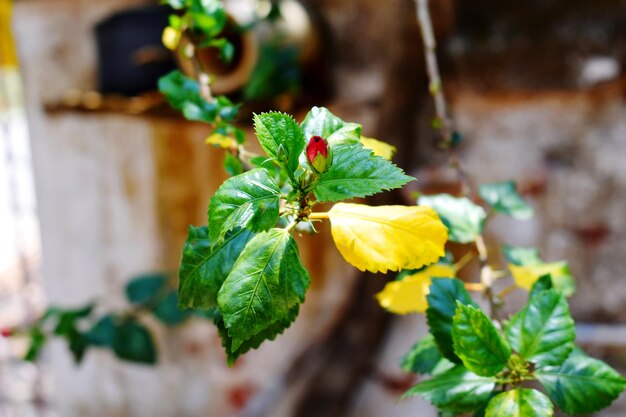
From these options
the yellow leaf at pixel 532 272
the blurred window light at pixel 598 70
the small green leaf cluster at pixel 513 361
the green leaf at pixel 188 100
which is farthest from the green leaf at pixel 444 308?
the blurred window light at pixel 598 70

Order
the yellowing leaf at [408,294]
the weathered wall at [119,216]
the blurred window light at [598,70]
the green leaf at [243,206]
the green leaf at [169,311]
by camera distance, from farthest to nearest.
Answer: the weathered wall at [119,216] < the green leaf at [169,311] < the blurred window light at [598,70] < the yellowing leaf at [408,294] < the green leaf at [243,206]

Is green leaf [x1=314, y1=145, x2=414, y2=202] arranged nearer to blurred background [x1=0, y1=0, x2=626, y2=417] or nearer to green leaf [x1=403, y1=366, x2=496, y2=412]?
green leaf [x1=403, y1=366, x2=496, y2=412]

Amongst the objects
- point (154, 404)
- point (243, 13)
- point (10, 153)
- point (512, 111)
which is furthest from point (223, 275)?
point (10, 153)

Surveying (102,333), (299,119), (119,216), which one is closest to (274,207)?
(299,119)

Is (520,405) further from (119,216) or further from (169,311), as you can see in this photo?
(119,216)

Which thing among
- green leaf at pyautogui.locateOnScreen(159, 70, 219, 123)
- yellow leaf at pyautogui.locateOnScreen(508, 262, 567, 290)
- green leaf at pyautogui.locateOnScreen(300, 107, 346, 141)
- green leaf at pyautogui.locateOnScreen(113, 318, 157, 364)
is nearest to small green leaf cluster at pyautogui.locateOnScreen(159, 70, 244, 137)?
green leaf at pyautogui.locateOnScreen(159, 70, 219, 123)

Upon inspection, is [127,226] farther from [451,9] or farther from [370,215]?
[370,215]

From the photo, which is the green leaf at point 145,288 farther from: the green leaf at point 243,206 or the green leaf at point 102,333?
the green leaf at point 243,206
